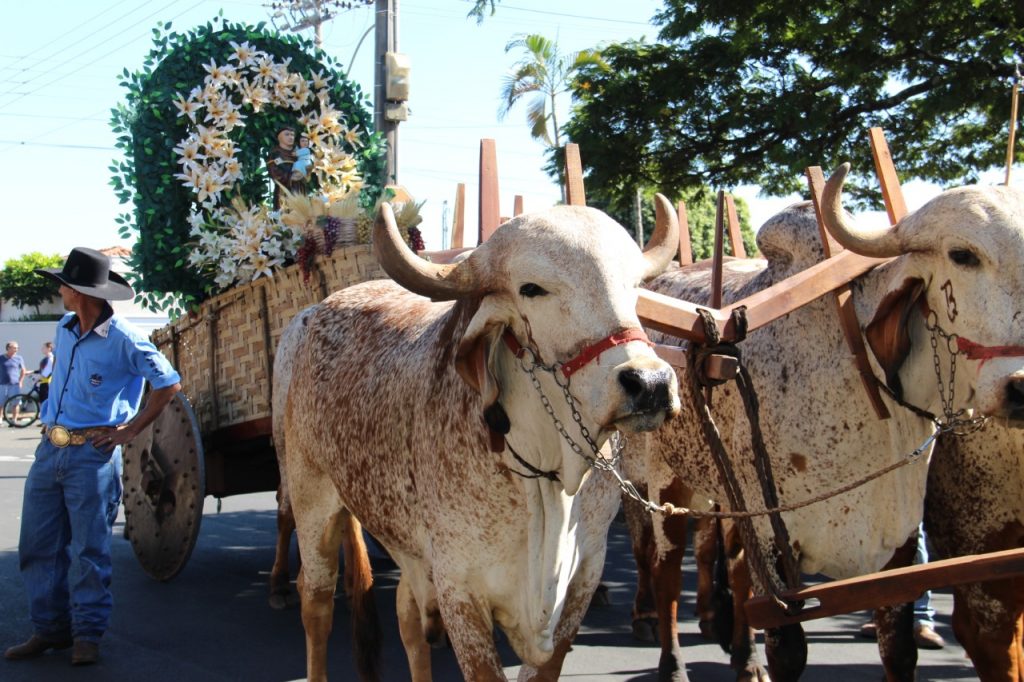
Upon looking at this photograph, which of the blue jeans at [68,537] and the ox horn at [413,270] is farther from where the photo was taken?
the blue jeans at [68,537]

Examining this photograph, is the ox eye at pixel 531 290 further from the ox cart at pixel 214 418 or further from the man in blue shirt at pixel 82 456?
the man in blue shirt at pixel 82 456

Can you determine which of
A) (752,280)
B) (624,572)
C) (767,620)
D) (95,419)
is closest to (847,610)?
(767,620)

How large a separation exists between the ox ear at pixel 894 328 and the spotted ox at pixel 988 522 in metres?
0.45

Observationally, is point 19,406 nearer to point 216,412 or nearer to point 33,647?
point 216,412

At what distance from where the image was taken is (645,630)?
20.2 feet

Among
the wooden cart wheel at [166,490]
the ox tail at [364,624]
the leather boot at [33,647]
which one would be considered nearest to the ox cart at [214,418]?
the wooden cart wheel at [166,490]

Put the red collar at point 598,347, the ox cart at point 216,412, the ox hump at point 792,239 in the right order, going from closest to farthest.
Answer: the red collar at point 598,347 → the ox hump at point 792,239 → the ox cart at point 216,412

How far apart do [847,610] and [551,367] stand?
1.24 m

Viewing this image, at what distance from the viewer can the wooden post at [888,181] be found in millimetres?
3982

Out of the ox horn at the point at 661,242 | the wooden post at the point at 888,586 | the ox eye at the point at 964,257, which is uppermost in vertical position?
the ox horn at the point at 661,242

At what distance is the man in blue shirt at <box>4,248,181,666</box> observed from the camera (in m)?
5.60

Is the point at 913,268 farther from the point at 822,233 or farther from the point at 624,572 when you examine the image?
the point at 624,572

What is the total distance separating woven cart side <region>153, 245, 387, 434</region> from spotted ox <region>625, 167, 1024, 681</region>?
242cm

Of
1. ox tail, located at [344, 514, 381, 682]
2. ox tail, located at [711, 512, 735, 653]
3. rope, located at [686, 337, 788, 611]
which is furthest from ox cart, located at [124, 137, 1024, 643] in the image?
rope, located at [686, 337, 788, 611]
